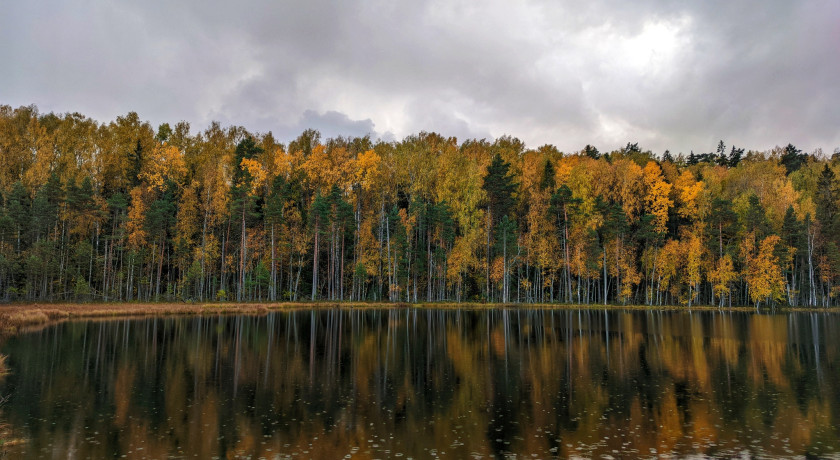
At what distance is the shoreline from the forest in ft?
11.0

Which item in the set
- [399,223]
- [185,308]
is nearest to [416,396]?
[185,308]

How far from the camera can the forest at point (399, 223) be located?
2509 inches

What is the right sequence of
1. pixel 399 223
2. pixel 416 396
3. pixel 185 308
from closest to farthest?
pixel 416 396
pixel 185 308
pixel 399 223

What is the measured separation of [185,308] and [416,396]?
139ft

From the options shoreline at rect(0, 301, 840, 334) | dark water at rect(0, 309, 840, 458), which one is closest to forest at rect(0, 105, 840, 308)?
shoreline at rect(0, 301, 840, 334)

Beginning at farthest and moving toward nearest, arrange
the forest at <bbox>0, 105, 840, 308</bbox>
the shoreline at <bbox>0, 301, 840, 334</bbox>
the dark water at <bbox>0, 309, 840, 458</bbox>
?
1. the forest at <bbox>0, 105, 840, 308</bbox>
2. the shoreline at <bbox>0, 301, 840, 334</bbox>
3. the dark water at <bbox>0, 309, 840, 458</bbox>

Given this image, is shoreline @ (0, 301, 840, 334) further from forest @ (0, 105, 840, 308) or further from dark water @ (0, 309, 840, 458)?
dark water @ (0, 309, 840, 458)

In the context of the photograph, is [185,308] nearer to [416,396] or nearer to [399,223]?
[399,223]

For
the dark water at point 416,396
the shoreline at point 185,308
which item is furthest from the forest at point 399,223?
the dark water at point 416,396

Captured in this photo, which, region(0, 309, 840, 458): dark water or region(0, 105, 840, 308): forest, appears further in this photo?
region(0, 105, 840, 308): forest

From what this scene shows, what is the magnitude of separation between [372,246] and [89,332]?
4178cm

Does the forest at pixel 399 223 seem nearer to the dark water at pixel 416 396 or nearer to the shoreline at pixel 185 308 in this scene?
the shoreline at pixel 185 308

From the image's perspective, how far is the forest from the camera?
2509 inches

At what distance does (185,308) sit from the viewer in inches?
2032
